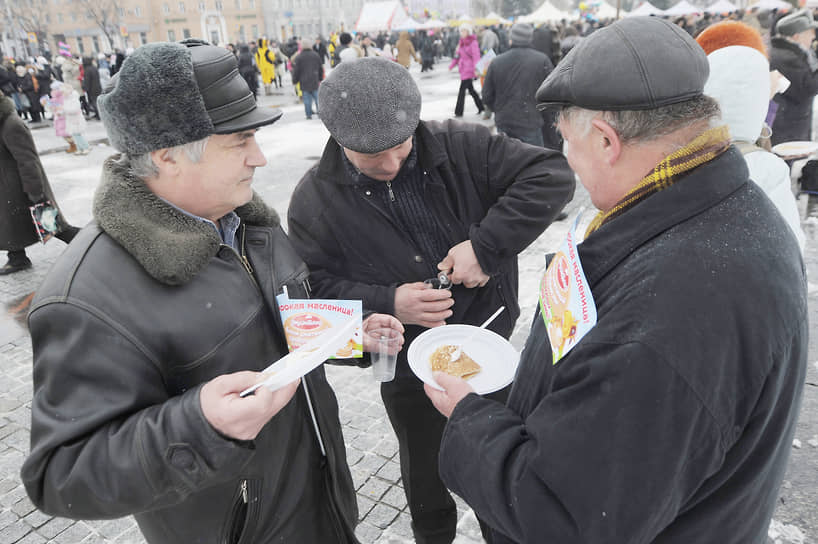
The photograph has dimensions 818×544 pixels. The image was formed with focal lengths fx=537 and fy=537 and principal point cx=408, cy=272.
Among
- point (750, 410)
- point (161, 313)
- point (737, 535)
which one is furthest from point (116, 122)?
point (737, 535)

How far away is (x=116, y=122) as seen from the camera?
1.33 m

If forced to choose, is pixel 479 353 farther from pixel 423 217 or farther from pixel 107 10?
pixel 107 10

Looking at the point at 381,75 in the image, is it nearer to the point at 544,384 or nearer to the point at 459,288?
the point at 459,288

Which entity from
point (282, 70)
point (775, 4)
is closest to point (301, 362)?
point (282, 70)

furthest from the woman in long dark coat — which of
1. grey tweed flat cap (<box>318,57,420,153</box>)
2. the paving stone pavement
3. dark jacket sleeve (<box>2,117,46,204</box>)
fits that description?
grey tweed flat cap (<box>318,57,420,153</box>)

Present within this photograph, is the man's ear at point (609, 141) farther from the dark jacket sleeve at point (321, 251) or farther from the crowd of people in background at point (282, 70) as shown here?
the crowd of people in background at point (282, 70)

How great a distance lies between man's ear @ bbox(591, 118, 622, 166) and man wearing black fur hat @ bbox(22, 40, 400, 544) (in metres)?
0.89

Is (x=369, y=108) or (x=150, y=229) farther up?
(x=369, y=108)

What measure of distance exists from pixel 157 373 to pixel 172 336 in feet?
0.31

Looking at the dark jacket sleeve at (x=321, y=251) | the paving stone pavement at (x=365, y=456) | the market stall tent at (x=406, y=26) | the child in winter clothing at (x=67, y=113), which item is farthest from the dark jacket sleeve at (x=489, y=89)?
the market stall tent at (x=406, y=26)

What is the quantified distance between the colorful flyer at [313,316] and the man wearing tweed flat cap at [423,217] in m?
0.53

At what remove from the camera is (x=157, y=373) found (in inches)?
51.6

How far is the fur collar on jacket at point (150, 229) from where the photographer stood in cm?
131

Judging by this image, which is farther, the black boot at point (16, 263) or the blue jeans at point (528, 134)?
A: the blue jeans at point (528, 134)
